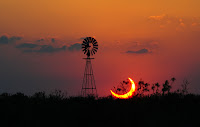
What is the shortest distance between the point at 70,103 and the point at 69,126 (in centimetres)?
442

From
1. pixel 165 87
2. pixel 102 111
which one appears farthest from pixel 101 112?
pixel 165 87

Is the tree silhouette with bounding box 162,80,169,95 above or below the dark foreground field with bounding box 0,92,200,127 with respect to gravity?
above

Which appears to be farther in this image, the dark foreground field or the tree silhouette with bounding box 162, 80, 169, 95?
the tree silhouette with bounding box 162, 80, 169, 95

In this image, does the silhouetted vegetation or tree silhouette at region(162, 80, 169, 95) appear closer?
the silhouetted vegetation

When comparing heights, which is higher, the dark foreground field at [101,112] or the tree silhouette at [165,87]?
the tree silhouette at [165,87]

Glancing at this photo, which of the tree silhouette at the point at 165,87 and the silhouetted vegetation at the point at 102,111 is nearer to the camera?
the silhouetted vegetation at the point at 102,111

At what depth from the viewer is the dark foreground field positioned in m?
17.7

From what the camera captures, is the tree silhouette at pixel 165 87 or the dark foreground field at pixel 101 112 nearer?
the dark foreground field at pixel 101 112

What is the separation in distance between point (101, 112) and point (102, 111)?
18 cm

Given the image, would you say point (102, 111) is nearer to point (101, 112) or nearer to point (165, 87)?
point (101, 112)

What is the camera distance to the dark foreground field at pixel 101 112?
17.7 m

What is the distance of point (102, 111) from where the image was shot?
1923cm

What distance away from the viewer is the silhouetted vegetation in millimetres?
17734

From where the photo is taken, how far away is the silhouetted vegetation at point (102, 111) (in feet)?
58.2
